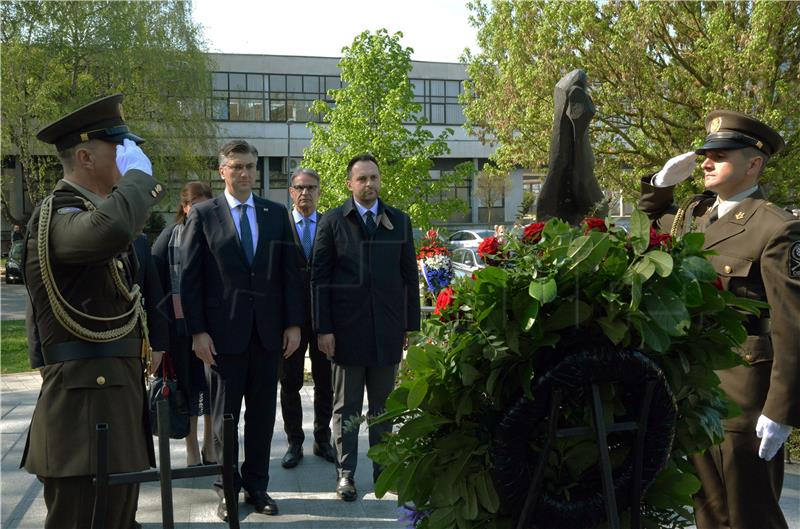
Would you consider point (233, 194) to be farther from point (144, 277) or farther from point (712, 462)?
point (712, 462)

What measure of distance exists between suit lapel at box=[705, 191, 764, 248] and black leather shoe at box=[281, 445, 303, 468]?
12.2 feet

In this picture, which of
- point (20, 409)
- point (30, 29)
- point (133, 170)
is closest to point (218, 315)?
point (133, 170)

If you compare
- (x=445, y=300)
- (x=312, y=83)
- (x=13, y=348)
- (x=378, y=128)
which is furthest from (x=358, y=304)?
(x=312, y=83)

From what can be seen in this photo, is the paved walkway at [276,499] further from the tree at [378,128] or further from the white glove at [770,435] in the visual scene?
the tree at [378,128]

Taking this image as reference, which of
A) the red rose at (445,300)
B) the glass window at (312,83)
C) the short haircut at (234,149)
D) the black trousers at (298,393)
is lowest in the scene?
the black trousers at (298,393)

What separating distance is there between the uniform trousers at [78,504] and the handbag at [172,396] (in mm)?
2109

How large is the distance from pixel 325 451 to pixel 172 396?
155cm

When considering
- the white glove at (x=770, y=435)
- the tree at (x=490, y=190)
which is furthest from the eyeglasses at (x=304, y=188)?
the tree at (x=490, y=190)

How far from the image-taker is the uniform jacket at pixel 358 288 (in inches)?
214

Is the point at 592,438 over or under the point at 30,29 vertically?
under

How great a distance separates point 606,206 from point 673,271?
1.15m

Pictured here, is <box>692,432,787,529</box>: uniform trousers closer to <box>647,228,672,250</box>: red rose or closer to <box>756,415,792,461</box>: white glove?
<box>756,415,792,461</box>: white glove

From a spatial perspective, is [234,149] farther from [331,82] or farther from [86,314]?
[331,82]

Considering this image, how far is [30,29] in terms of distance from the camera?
1133 inches
